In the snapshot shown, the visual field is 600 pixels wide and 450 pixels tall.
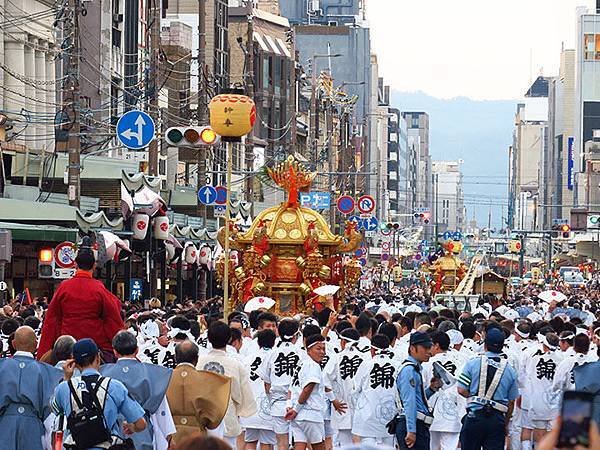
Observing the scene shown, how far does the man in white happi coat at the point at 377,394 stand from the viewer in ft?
46.8

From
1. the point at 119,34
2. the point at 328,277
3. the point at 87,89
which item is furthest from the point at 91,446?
the point at 119,34

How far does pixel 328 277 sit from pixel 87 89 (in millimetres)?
25366

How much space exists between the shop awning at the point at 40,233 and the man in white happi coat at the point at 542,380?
663 inches

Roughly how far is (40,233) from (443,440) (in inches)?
767

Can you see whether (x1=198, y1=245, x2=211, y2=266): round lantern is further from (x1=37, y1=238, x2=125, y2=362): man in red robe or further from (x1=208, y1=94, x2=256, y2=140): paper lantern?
(x1=37, y1=238, x2=125, y2=362): man in red robe

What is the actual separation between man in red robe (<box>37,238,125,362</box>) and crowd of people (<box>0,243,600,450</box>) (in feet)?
0.04

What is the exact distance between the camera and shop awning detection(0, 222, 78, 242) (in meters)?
32.8

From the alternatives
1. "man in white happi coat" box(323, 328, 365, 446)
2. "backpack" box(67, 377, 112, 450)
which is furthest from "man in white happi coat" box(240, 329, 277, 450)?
"backpack" box(67, 377, 112, 450)

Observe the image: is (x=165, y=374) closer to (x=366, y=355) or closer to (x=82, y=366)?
(x=82, y=366)

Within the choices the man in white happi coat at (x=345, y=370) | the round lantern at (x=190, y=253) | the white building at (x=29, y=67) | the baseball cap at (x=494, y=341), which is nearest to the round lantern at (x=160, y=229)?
the round lantern at (x=190, y=253)

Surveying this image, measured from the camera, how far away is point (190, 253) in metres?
46.8

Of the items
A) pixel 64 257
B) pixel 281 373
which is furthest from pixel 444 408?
pixel 64 257

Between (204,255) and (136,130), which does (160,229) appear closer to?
(204,255)

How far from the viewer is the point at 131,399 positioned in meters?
9.80
